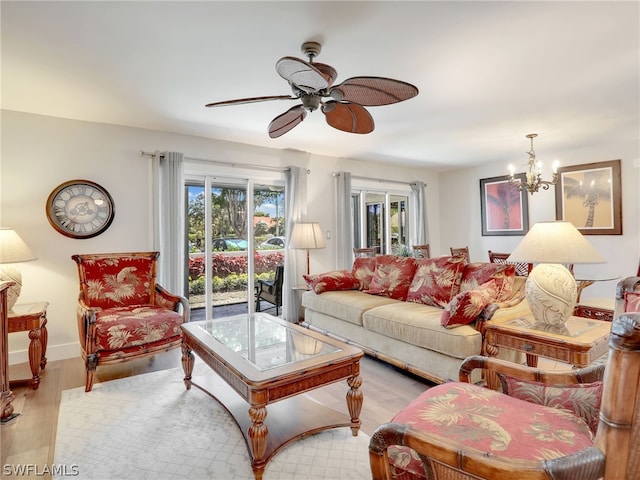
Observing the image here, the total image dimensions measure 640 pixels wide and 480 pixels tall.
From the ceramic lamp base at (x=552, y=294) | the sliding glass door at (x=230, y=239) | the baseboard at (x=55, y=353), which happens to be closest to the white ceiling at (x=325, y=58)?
the sliding glass door at (x=230, y=239)

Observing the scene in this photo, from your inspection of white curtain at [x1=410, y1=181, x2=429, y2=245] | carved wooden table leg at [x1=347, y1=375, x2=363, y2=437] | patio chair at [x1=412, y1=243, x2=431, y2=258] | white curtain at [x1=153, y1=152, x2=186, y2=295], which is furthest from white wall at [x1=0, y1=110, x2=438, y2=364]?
white curtain at [x1=410, y1=181, x2=429, y2=245]

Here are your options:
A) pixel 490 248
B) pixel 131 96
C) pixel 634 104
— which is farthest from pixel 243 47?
pixel 490 248

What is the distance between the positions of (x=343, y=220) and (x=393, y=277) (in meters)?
1.87

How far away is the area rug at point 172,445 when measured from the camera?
5.76ft

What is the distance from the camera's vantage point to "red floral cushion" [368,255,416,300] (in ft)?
11.9

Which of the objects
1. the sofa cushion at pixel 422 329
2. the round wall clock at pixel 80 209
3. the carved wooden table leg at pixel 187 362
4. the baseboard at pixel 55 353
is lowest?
the baseboard at pixel 55 353

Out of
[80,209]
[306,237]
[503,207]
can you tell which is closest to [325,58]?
[306,237]

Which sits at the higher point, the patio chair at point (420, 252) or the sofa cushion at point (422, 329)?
the patio chair at point (420, 252)

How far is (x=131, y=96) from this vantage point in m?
2.98

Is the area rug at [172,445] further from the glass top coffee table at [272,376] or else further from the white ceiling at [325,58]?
the white ceiling at [325,58]

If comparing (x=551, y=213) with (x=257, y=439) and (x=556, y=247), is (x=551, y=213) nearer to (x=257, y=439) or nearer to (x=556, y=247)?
(x=556, y=247)

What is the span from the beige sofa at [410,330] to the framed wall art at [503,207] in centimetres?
324

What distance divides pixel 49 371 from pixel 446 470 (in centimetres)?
362

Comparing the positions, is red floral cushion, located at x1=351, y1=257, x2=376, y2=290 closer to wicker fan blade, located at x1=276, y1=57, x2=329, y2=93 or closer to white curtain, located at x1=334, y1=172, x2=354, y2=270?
white curtain, located at x1=334, y1=172, x2=354, y2=270
